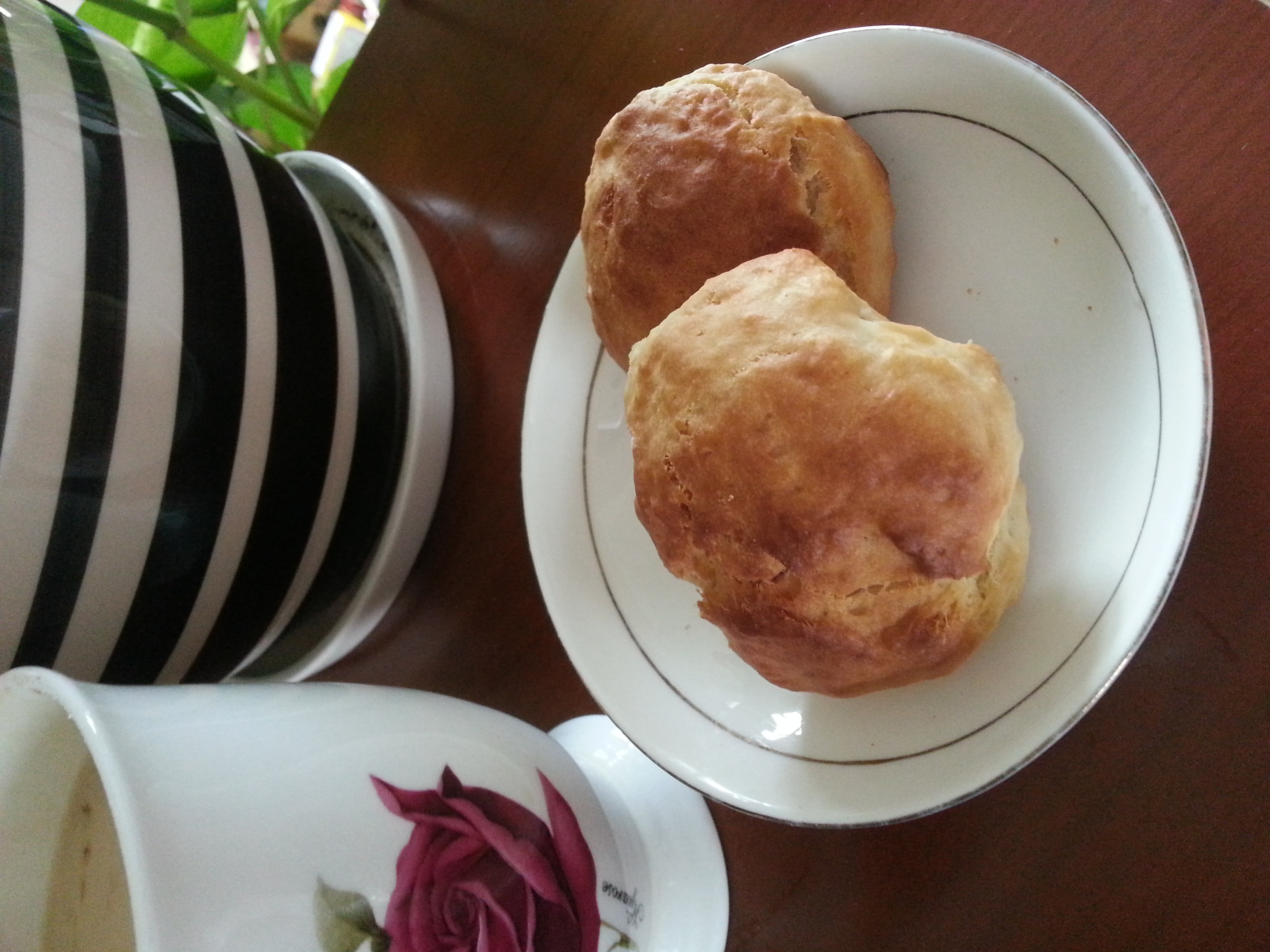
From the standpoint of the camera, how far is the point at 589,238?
0.63m

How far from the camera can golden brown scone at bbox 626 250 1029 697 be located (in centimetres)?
45

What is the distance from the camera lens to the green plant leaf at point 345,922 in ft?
1.33

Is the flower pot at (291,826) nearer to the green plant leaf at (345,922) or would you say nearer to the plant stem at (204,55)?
the green plant leaf at (345,922)

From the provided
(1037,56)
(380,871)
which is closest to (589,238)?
(1037,56)

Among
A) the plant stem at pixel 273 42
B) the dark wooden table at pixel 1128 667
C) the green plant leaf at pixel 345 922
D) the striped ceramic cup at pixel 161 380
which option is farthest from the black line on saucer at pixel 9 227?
the plant stem at pixel 273 42

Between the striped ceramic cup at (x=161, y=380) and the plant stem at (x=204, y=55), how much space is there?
28 centimetres

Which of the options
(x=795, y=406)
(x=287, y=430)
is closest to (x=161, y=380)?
(x=287, y=430)

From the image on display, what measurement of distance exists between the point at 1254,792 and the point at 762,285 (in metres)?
0.40

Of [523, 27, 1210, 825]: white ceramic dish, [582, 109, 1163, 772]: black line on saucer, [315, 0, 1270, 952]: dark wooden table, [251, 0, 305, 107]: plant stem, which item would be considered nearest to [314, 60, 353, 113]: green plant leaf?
[251, 0, 305, 107]: plant stem

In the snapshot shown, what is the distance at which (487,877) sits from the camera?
466mm

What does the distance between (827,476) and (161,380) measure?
0.39 m

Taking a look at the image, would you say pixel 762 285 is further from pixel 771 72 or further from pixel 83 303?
pixel 83 303

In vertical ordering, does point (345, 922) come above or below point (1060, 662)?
below

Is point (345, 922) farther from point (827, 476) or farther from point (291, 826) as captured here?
point (827, 476)
